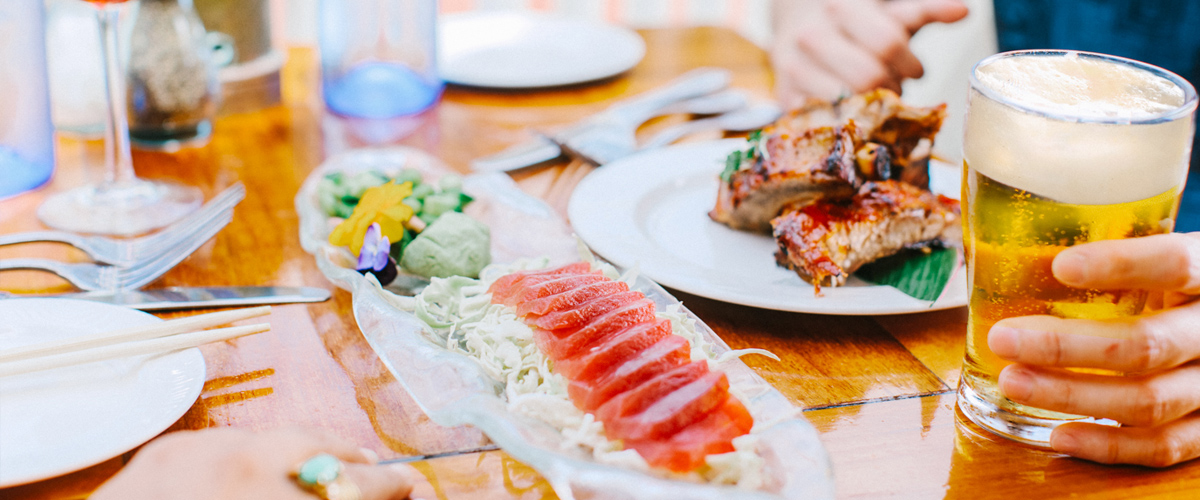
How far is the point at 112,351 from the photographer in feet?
3.32

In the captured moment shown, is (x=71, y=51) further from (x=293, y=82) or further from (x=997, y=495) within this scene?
(x=997, y=495)

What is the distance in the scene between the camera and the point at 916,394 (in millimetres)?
1152

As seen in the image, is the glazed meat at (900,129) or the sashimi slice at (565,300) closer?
the sashimi slice at (565,300)

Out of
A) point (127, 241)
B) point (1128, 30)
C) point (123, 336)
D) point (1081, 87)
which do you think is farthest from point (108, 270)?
point (1128, 30)

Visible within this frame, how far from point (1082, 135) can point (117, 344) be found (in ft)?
3.46

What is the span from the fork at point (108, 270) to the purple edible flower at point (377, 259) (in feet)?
1.07

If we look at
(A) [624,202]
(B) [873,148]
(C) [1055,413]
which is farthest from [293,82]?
(C) [1055,413]

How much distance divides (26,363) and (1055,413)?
3.70 feet

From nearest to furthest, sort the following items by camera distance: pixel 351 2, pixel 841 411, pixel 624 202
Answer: pixel 841 411 < pixel 624 202 < pixel 351 2

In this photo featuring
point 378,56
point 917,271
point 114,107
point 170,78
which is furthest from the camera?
point 378,56

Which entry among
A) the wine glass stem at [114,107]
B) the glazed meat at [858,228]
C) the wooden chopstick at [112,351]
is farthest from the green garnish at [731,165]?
the wine glass stem at [114,107]

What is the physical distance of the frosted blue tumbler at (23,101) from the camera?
66.6 inches

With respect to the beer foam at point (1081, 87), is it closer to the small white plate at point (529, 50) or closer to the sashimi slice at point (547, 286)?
the sashimi slice at point (547, 286)

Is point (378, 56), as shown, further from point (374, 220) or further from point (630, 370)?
point (630, 370)
